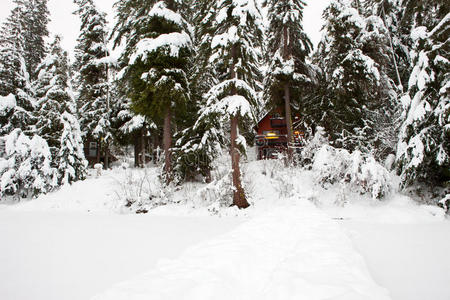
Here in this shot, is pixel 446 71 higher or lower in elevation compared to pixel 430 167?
higher

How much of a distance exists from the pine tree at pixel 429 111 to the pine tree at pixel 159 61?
8.77 meters

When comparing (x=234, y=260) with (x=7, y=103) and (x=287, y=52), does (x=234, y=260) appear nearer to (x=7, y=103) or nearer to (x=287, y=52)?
(x=287, y=52)

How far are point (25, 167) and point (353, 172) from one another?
17263mm

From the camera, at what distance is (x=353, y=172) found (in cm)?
831

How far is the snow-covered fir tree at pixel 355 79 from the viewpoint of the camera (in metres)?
10.8

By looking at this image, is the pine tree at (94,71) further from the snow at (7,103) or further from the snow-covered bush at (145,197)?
the snow-covered bush at (145,197)

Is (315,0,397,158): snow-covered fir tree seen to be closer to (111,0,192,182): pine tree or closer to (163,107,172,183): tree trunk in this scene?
(111,0,192,182): pine tree

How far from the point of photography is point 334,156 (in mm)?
9273

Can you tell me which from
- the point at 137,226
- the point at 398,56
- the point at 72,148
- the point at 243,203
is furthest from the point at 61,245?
the point at 398,56

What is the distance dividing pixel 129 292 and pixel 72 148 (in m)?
14.4

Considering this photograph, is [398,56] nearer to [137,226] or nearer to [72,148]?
[137,226]

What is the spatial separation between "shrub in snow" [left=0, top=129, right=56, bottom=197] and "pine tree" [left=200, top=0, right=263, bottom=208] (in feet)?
36.4

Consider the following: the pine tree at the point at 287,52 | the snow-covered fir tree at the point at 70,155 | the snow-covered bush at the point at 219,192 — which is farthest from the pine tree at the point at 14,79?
the pine tree at the point at 287,52

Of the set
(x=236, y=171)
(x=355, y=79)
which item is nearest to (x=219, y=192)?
(x=236, y=171)
